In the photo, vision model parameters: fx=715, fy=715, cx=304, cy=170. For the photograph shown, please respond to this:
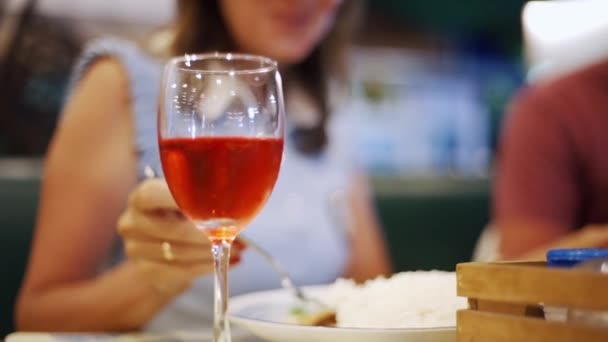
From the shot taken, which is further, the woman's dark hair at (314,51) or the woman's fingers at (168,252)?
the woman's dark hair at (314,51)

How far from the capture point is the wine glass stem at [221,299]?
24.7 inches

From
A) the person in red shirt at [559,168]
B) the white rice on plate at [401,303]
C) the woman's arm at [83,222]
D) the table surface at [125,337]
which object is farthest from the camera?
the person in red shirt at [559,168]

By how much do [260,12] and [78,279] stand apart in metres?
0.60

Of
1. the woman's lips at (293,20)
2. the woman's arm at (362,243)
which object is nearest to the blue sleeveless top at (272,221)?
the woman's arm at (362,243)

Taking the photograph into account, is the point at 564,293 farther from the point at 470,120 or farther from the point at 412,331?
the point at 470,120

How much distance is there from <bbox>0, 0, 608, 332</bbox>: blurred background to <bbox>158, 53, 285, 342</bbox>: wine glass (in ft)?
3.84

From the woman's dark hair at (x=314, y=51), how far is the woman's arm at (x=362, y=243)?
0.18 meters

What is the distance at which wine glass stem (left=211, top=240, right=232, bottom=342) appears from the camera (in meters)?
0.63

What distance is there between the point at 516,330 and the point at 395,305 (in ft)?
0.81

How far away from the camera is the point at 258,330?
0.72 m

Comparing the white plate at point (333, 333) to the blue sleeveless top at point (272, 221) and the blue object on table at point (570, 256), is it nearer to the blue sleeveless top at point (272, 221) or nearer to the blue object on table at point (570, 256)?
the blue object on table at point (570, 256)

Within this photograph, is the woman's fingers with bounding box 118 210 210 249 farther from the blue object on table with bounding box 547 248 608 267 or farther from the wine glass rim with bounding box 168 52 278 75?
the blue object on table with bounding box 547 248 608 267

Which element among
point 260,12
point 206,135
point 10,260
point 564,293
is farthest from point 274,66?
point 10,260

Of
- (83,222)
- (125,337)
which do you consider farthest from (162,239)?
(83,222)
